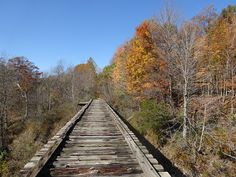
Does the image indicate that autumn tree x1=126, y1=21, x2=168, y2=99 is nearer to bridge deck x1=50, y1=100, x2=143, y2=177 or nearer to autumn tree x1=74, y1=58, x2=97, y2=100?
bridge deck x1=50, y1=100, x2=143, y2=177

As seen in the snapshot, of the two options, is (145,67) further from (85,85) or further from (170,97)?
(85,85)

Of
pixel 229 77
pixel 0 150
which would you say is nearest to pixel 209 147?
pixel 229 77

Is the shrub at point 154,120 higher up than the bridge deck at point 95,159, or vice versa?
the bridge deck at point 95,159

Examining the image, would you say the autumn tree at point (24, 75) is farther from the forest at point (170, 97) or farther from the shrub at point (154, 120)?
the shrub at point (154, 120)

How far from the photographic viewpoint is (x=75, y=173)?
385 centimetres

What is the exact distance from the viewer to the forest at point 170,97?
46.3ft

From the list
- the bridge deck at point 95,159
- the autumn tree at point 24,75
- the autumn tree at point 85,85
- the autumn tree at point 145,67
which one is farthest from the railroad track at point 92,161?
the autumn tree at point 85,85

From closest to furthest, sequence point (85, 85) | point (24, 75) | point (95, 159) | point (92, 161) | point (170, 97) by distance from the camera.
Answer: point (92, 161), point (95, 159), point (170, 97), point (24, 75), point (85, 85)

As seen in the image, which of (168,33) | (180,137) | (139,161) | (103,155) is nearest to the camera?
(139,161)

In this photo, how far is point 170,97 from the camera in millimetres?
20359

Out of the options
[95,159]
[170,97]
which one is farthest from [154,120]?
[95,159]

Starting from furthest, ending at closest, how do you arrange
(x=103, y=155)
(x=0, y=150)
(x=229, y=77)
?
(x=229, y=77) → (x=0, y=150) → (x=103, y=155)

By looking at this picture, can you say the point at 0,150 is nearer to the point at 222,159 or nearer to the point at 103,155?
the point at 222,159

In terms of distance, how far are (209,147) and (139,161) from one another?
11360 mm
